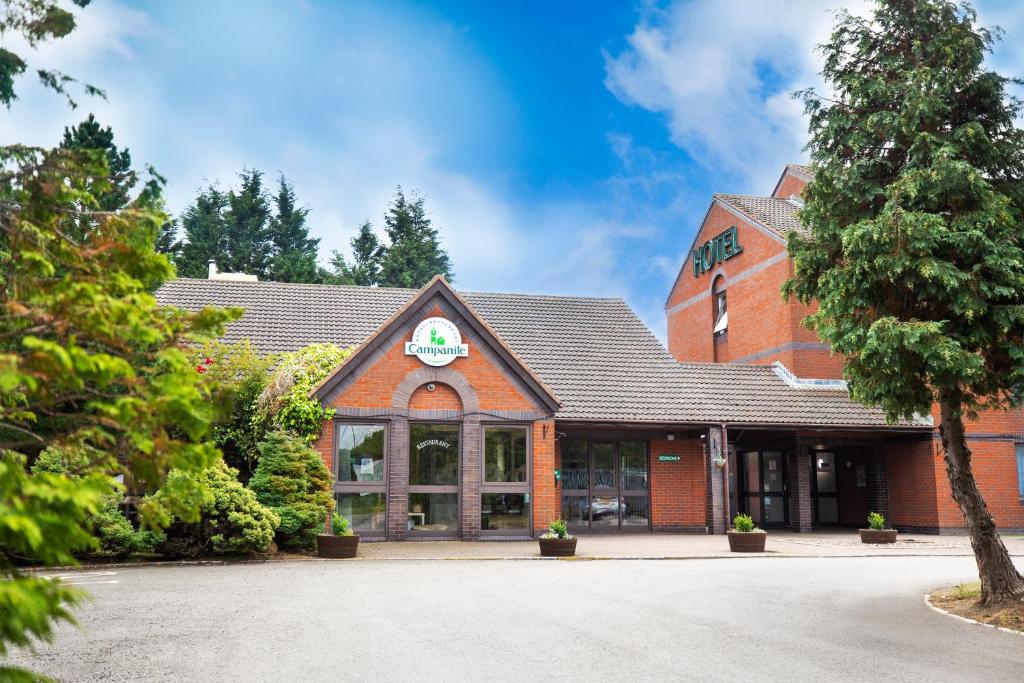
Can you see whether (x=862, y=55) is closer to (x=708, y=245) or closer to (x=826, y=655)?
(x=826, y=655)

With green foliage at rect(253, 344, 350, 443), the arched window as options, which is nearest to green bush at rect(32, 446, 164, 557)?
green foliage at rect(253, 344, 350, 443)

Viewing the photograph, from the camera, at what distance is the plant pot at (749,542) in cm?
1767

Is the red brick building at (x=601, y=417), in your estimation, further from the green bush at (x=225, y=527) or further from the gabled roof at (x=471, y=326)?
the green bush at (x=225, y=527)

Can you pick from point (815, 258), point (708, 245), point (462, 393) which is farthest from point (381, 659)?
point (708, 245)

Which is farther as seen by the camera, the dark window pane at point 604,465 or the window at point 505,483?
the dark window pane at point 604,465

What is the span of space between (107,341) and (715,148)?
3208 inches

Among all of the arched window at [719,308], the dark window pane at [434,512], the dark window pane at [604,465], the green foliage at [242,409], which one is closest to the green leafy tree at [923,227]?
the dark window pane at [434,512]

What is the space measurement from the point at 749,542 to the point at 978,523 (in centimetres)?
725

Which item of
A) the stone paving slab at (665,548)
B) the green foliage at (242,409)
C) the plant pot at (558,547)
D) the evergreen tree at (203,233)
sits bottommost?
the stone paving slab at (665,548)

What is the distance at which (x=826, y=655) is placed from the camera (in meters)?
7.82

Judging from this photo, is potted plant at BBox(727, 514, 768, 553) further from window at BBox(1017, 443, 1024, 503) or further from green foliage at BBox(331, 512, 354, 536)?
window at BBox(1017, 443, 1024, 503)

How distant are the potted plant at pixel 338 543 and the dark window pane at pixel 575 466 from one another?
835 centimetres

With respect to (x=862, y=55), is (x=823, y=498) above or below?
below

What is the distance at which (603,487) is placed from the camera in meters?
23.2
